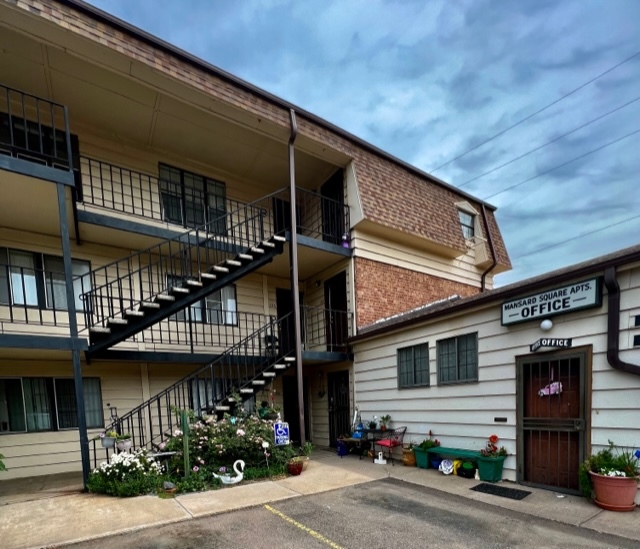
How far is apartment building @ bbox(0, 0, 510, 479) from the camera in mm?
6867

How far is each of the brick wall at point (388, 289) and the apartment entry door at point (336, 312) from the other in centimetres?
57

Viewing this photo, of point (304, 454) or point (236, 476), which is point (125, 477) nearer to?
point (236, 476)

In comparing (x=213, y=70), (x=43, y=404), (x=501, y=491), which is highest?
(x=213, y=70)

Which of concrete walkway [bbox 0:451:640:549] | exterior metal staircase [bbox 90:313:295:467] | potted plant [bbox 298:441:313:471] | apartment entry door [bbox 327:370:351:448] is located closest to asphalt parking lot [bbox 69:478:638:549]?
concrete walkway [bbox 0:451:640:549]

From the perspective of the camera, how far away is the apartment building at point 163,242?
6.87 metres

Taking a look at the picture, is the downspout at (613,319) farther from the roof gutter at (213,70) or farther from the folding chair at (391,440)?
the roof gutter at (213,70)

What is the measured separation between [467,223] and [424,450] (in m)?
9.03

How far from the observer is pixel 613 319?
4.81m

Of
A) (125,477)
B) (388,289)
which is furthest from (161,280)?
(388,289)

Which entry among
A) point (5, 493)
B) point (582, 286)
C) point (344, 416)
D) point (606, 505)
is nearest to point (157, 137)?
point (5, 493)

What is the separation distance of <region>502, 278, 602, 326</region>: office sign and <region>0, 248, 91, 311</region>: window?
8.63 meters

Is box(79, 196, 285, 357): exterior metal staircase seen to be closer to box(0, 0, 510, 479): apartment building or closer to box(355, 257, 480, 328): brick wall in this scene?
box(0, 0, 510, 479): apartment building

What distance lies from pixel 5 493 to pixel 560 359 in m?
9.54

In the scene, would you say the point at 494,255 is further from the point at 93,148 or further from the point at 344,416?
the point at 93,148
